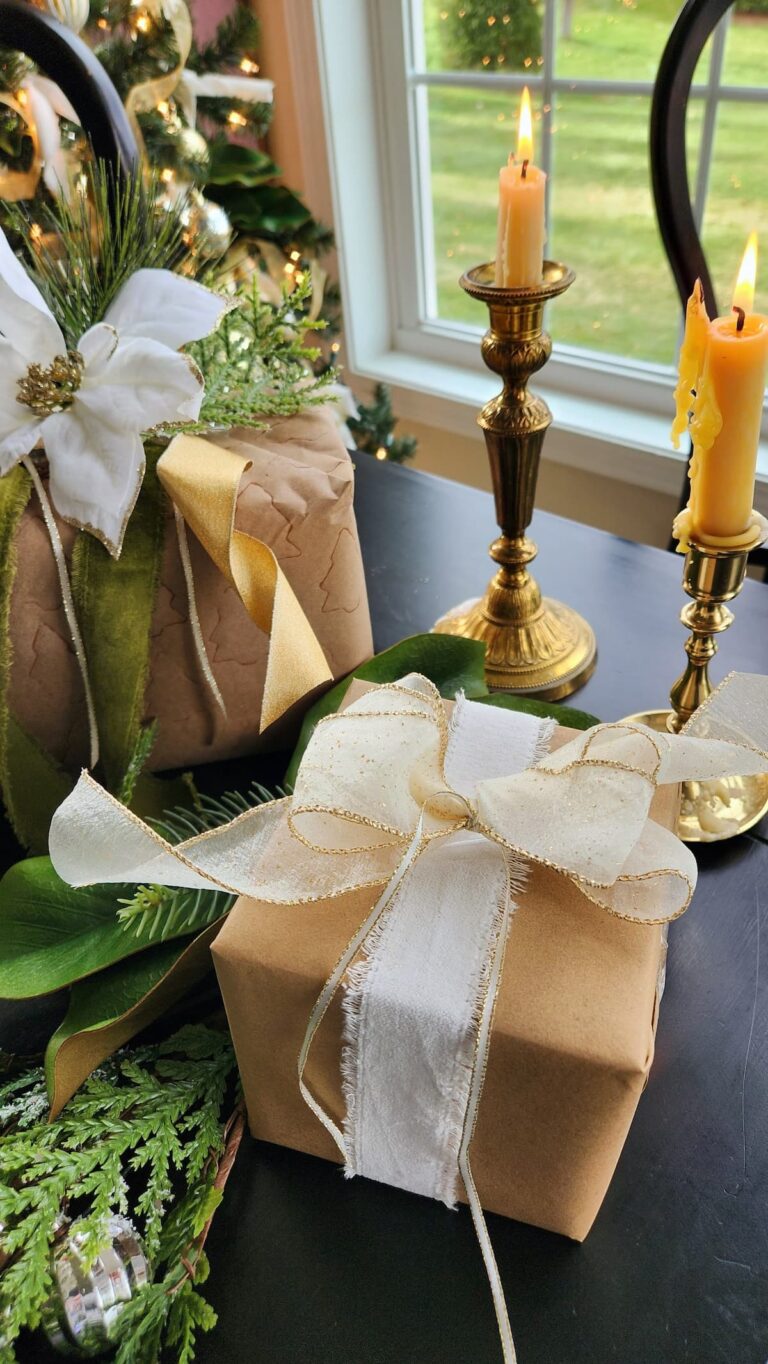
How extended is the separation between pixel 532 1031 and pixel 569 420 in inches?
55.1

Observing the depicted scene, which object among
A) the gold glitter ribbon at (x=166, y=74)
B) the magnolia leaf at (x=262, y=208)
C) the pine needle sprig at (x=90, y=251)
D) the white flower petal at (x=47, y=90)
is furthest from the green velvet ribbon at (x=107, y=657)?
the magnolia leaf at (x=262, y=208)

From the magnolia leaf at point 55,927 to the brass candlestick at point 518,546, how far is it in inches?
12.0

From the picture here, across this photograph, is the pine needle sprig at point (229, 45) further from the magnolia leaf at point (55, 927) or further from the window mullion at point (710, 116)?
the magnolia leaf at point (55, 927)

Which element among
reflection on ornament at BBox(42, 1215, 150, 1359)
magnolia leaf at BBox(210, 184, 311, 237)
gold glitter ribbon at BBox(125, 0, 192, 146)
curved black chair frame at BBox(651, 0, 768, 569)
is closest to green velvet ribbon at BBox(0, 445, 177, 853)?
reflection on ornament at BBox(42, 1215, 150, 1359)

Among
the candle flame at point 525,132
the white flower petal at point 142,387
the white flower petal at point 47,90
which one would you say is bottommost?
the white flower petal at point 142,387

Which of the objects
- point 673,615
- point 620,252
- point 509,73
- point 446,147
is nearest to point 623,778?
point 673,615

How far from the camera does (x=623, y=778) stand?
0.41m

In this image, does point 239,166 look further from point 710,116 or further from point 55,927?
point 55,927

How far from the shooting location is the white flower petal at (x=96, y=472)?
53 centimetres

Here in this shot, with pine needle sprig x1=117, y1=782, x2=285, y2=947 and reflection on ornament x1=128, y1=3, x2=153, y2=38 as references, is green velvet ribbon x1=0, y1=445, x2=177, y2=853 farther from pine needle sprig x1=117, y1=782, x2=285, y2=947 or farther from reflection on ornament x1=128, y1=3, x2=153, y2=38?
reflection on ornament x1=128, y1=3, x2=153, y2=38

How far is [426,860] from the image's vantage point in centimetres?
42

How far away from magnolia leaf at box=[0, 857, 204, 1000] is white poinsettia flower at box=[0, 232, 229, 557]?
0.57ft

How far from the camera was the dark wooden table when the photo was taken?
38 centimetres

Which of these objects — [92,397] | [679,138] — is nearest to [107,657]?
[92,397]
